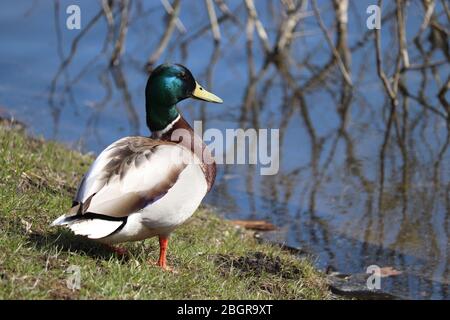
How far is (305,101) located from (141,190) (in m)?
5.72

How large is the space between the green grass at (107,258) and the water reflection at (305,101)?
2.99 feet

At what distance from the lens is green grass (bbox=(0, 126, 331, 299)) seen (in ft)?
13.7

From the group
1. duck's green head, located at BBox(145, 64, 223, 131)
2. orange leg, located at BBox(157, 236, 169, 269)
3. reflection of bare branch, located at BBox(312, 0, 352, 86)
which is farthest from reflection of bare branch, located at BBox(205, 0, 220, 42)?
orange leg, located at BBox(157, 236, 169, 269)

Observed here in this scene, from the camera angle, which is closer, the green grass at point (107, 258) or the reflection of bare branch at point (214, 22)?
the green grass at point (107, 258)

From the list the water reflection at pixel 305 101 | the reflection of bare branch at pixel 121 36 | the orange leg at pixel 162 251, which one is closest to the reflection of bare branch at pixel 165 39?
the water reflection at pixel 305 101

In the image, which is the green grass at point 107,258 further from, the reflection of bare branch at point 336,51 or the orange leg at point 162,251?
the reflection of bare branch at point 336,51

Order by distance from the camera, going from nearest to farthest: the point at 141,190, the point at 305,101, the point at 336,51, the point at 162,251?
the point at 141,190 → the point at 162,251 → the point at 336,51 → the point at 305,101

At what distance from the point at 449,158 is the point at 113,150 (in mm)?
4509

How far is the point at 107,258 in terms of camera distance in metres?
4.70

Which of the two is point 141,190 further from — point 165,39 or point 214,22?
point 214,22

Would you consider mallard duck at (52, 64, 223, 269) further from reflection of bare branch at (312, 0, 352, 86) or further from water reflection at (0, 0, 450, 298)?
reflection of bare branch at (312, 0, 352, 86)

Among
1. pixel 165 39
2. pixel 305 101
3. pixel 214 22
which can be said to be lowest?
pixel 305 101

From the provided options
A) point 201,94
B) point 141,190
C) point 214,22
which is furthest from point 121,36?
point 141,190

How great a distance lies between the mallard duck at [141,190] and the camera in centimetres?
438
